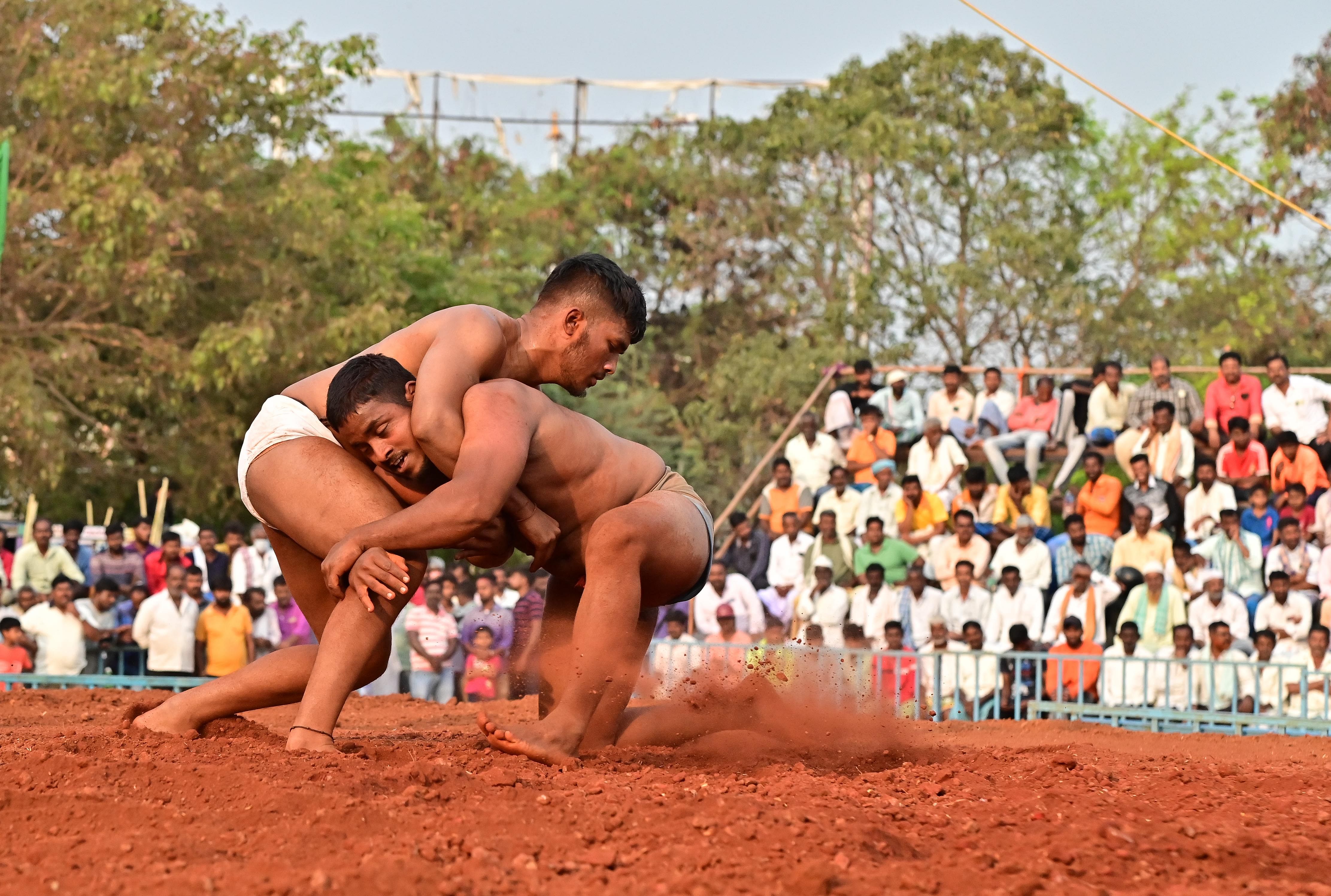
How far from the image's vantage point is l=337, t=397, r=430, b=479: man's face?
4.48 meters

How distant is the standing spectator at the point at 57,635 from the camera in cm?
1084

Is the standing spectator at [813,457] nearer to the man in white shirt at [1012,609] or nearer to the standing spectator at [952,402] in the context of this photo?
the standing spectator at [952,402]

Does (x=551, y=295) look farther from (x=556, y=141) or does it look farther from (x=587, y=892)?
(x=556, y=141)

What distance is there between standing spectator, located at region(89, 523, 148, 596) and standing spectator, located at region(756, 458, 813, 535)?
5140 millimetres

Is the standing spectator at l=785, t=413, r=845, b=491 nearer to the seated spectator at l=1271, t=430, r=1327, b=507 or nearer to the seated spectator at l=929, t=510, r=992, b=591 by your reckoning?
the seated spectator at l=929, t=510, r=992, b=591

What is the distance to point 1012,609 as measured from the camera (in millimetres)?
10742

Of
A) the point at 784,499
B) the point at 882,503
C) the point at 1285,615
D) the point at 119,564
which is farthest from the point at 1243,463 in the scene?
the point at 119,564

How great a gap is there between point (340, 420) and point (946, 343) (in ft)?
63.0

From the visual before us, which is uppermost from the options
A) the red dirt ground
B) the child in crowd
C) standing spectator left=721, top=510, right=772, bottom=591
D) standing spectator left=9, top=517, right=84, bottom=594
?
standing spectator left=721, top=510, right=772, bottom=591

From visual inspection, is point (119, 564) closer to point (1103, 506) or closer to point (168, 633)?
point (168, 633)

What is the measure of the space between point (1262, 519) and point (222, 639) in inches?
302

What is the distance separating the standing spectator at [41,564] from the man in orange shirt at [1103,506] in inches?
308

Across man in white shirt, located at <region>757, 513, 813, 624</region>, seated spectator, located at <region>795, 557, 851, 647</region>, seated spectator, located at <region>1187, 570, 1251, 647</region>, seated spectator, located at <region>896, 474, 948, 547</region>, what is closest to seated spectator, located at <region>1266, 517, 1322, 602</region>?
seated spectator, located at <region>1187, 570, 1251, 647</region>

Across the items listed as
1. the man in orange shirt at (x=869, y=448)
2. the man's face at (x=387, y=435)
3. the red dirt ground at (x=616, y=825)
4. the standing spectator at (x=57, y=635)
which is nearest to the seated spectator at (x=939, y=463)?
the man in orange shirt at (x=869, y=448)
